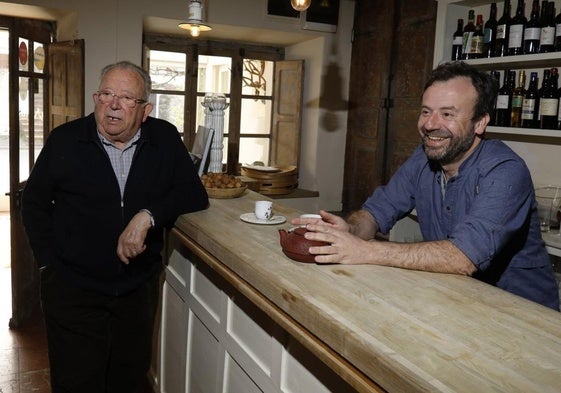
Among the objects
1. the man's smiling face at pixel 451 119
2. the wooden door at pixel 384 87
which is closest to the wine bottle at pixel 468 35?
the wooden door at pixel 384 87

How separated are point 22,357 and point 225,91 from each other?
142 inches

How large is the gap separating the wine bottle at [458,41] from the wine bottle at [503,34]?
9.6 inches

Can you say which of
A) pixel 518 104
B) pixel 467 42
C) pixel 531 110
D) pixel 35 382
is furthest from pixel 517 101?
pixel 35 382

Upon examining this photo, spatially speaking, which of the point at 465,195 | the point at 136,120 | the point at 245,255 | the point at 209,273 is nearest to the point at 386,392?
the point at 245,255

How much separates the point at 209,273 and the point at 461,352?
1.22 metres

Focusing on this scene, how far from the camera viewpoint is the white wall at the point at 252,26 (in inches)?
184

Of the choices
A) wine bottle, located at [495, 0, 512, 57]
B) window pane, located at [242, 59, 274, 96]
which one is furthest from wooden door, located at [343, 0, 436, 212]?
wine bottle, located at [495, 0, 512, 57]

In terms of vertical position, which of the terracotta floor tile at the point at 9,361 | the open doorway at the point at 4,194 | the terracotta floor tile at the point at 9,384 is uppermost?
the open doorway at the point at 4,194

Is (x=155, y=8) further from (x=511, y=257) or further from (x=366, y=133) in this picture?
(x=511, y=257)

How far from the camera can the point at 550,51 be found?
279 cm

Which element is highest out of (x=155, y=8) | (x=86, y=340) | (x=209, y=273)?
(x=155, y=8)

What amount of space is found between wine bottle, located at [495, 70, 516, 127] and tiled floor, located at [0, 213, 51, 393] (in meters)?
2.98

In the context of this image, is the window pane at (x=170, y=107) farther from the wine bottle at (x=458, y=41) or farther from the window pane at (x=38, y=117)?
the wine bottle at (x=458, y=41)

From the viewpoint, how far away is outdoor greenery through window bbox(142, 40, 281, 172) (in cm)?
573
